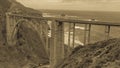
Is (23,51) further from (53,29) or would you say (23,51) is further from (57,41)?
(53,29)

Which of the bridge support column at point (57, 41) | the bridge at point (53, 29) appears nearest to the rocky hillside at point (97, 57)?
the bridge at point (53, 29)

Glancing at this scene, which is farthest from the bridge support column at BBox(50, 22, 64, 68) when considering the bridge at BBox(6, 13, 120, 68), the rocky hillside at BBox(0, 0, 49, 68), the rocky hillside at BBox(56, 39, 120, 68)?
the rocky hillside at BBox(56, 39, 120, 68)

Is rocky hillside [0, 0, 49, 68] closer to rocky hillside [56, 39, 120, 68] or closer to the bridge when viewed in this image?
the bridge

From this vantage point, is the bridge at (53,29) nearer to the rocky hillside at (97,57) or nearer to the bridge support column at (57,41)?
the bridge support column at (57,41)

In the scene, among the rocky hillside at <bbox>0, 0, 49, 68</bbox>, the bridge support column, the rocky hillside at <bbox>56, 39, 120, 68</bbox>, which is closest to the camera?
the rocky hillside at <bbox>56, 39, 120, 68</bbox>

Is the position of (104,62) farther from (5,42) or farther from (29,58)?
(5,42)

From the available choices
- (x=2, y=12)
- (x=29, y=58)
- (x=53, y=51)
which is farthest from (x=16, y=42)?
(x=53, y=51)
